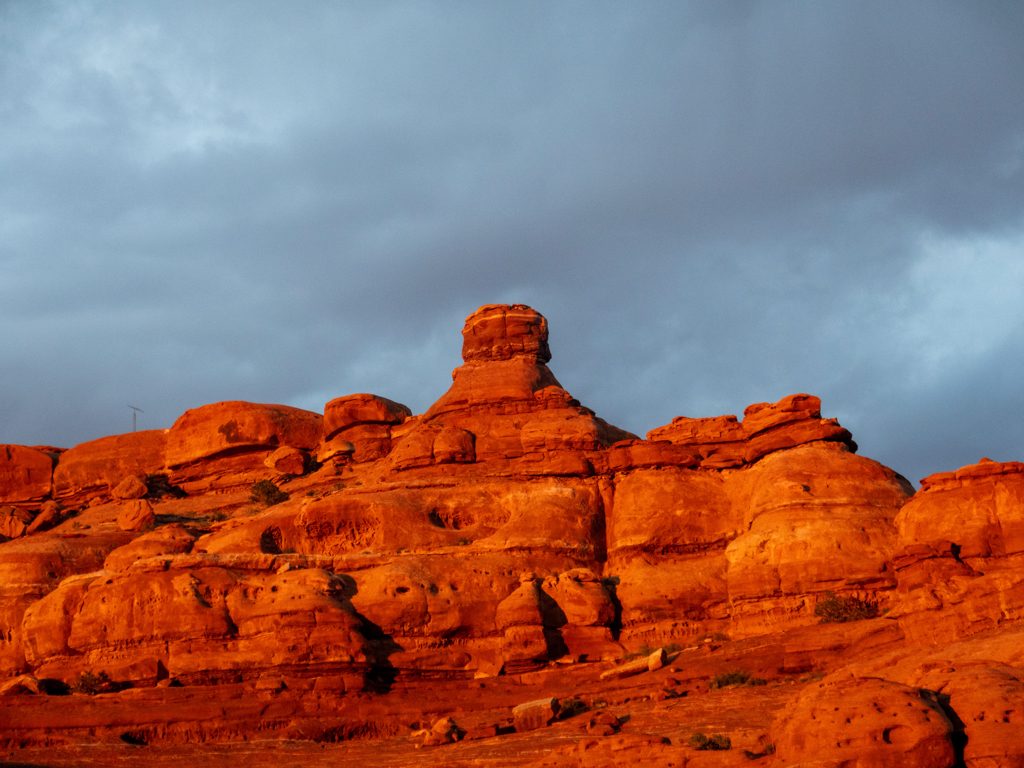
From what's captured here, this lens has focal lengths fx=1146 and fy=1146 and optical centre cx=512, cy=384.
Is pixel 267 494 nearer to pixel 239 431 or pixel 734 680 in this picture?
pixel 239 431

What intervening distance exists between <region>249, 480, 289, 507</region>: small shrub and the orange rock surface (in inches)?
5.9

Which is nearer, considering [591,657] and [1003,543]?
[1003,543]

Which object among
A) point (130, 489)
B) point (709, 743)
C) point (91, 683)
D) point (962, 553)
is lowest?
point (709, 743)

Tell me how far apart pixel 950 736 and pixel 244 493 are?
151ft

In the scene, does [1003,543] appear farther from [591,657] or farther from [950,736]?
[950,736]

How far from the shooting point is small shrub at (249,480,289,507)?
54.7 meters

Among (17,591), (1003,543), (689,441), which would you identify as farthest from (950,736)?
(17,591)

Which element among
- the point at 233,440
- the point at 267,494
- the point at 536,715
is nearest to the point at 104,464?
the point at 233,440

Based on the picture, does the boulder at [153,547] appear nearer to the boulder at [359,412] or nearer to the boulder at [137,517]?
the boulder at [137,517]

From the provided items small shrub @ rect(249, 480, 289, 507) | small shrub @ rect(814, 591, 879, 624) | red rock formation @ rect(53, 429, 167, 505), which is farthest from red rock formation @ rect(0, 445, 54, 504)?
small shrub @ rect(814, 591, 879, 624)

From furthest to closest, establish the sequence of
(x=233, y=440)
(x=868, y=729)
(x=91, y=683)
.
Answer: (x=233, y=440), (x=91, y=683), (x=868, y=729)

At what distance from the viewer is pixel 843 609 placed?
3691cm

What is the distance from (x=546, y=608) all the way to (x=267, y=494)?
20.8 metres

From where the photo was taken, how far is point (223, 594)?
129ft
